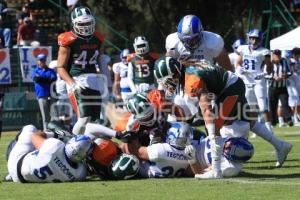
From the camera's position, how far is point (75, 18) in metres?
10.6

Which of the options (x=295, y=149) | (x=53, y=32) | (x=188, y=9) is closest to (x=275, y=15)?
(x=188, y=9)

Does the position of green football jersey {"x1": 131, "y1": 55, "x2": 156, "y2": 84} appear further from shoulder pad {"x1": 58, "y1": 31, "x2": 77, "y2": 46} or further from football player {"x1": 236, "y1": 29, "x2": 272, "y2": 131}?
shoulder pad {"x1": 58, "y1": 31, "x2": 77, "y2": 46}

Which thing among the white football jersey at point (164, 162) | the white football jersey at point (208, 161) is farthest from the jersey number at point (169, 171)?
the white football jersey at point (208, 161)

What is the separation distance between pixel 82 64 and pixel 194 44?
186 cm

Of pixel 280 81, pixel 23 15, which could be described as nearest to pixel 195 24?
pixel 280 81

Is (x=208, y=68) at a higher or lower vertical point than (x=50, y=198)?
higher

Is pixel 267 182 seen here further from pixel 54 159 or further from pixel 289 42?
pixel 289 42

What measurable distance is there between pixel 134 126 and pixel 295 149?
447 centimetres

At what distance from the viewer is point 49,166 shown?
855 cm

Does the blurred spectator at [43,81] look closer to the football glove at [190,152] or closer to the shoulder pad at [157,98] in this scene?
the shoulder pad at [157,98]

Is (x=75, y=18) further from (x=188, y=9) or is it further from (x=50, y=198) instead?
(x=188, y=9)

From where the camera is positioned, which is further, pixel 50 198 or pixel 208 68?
pixel 208 68

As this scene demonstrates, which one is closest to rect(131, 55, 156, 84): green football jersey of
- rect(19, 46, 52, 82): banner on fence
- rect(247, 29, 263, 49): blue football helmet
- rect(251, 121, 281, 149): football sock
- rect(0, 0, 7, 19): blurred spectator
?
rect(247, 29, 263, 49): blue football helmet

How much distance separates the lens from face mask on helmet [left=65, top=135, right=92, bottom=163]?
8.43 metres
